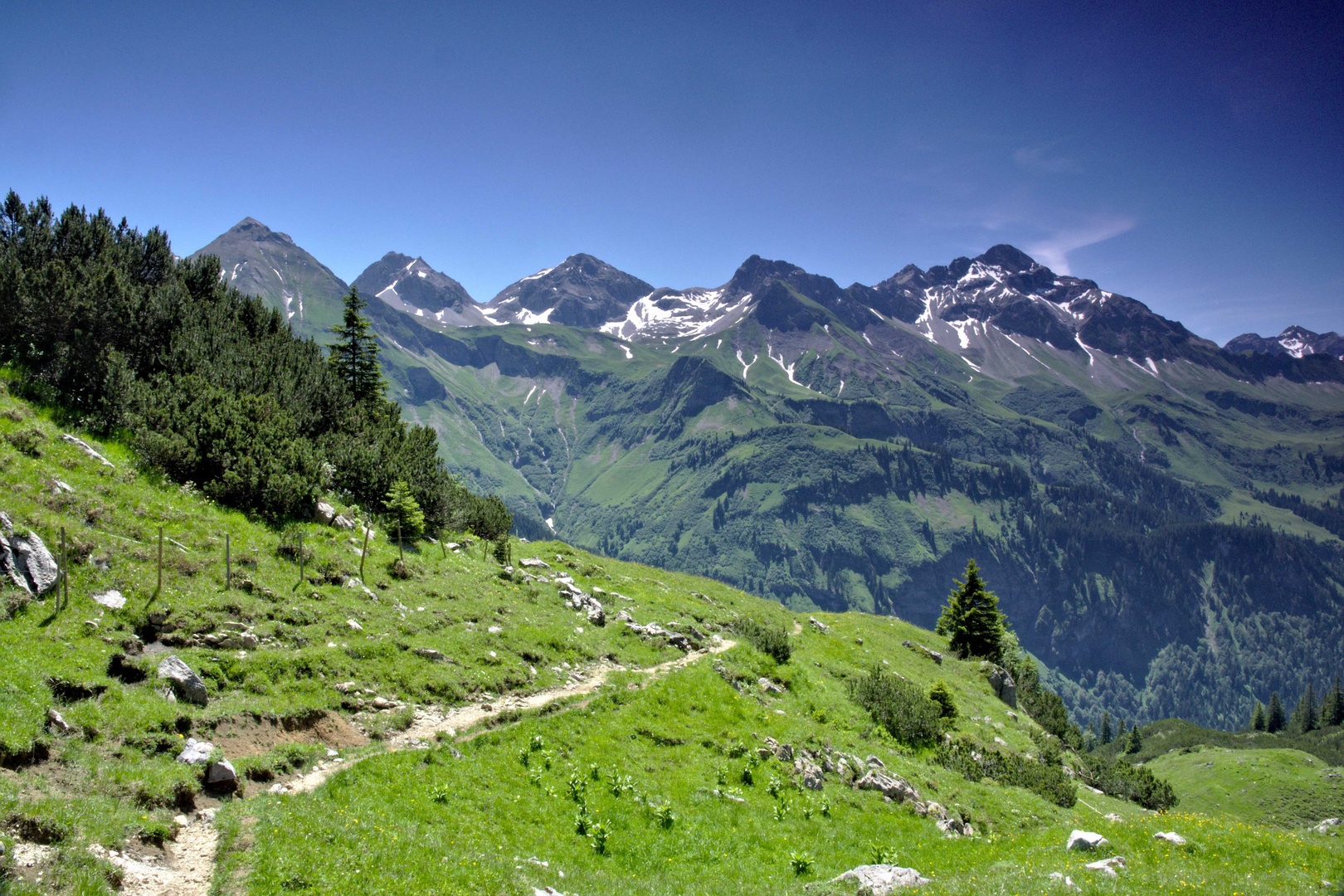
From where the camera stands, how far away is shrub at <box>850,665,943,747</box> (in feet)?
93.1

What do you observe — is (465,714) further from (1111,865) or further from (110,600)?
(1111,865)

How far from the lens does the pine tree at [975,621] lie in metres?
55.7

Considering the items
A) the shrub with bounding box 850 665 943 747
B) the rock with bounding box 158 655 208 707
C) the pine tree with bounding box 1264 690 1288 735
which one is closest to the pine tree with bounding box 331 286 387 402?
the rock with bounding box 158 655 208 707

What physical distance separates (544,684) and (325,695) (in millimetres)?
7611

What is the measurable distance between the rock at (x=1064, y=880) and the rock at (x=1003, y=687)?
35344 millimetres

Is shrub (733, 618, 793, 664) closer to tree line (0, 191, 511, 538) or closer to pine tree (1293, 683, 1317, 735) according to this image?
tree line (0, 191, 511, 538)

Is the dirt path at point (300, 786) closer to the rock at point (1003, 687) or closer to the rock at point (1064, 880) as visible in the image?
the rock at point (1064, 880)

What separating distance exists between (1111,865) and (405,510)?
1233 inches

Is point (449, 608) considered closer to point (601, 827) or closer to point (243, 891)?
point (601, 827)

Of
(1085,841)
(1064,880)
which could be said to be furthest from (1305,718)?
(1064,880)

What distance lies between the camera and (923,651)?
49781 mm

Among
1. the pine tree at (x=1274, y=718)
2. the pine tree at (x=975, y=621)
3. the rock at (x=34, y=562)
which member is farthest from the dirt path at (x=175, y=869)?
the pine tree at (x=1274, y=718)

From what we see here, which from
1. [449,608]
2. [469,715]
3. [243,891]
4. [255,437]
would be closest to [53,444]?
[255,437]

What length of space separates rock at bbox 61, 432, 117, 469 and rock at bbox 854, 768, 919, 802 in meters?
31.5
